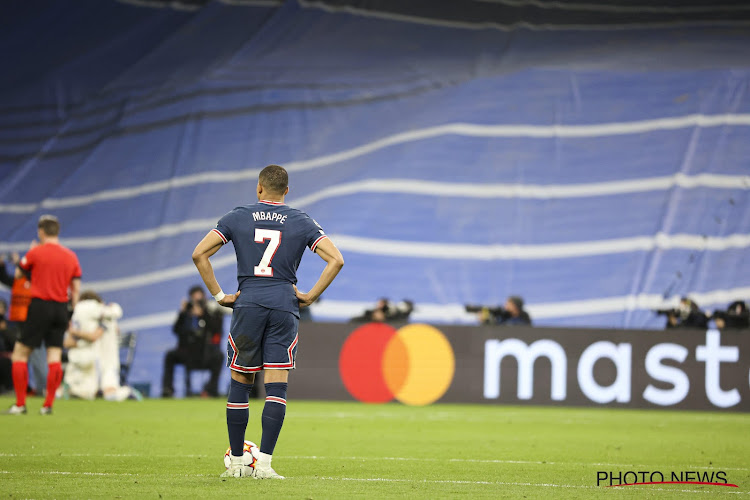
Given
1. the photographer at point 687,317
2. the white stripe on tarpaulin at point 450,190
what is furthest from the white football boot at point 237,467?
the white stripe on tarpaulin at point 450,190

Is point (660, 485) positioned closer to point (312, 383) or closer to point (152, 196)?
point (312, 383)

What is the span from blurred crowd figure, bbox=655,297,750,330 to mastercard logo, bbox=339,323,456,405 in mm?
4585

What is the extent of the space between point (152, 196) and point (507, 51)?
31.2 ft

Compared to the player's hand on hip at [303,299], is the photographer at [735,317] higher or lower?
higher

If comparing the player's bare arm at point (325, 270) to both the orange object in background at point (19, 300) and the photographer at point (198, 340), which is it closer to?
the orange object in background at point (19, 300)

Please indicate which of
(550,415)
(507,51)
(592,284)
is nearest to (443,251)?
(592,284)

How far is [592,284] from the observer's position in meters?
23.8

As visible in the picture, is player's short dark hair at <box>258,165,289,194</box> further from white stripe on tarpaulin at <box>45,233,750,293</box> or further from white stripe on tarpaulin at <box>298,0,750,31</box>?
white stripe on tarpaulin at <box>298,0,750,31</box>

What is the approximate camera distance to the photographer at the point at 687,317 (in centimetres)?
1966

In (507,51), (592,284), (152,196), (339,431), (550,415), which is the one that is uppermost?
(507,51)

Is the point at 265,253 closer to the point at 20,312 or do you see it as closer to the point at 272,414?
Result: the point at 272,414

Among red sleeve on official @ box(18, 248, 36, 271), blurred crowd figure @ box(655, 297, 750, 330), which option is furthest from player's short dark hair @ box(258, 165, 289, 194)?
blurred crowd figure @ box(655, 297, 750, 330)

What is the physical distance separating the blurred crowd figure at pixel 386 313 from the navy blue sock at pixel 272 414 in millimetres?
11900

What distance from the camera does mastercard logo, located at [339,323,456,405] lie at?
17938mm
